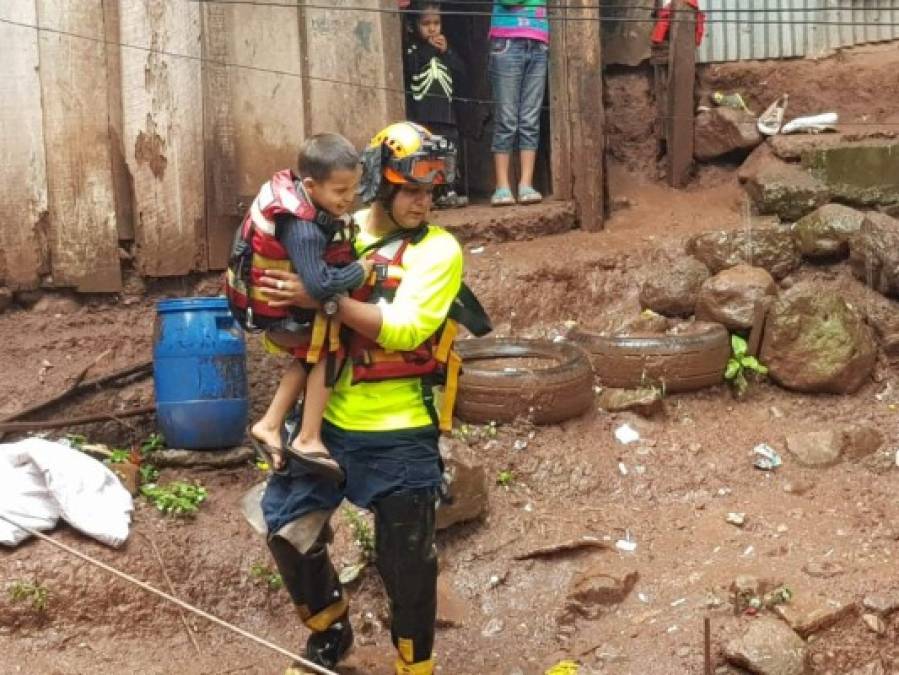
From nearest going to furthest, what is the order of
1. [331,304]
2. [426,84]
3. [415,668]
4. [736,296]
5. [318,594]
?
1. [331,304]
2. [415,668]
3. [318,594]
4. [736,296]
5. [426,84]

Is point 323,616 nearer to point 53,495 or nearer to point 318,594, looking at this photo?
point 318,594

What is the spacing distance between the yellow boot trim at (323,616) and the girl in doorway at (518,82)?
4.13m

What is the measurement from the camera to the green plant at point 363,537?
556 cm

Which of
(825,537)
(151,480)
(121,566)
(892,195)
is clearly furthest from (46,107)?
(892,195)

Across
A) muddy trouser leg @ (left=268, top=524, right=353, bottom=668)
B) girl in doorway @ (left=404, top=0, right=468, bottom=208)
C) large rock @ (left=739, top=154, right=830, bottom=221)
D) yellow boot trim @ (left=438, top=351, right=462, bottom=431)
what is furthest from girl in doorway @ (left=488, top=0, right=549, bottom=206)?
muddy trouser leg @ (left=268, top=524, right=353, bottom=668)

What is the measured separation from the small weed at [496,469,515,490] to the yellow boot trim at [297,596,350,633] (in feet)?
5.46

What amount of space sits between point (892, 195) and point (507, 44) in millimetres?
2609

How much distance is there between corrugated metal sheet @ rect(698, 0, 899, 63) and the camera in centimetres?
895

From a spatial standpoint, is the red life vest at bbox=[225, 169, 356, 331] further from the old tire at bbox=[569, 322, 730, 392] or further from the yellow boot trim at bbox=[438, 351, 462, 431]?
the old tire at bbox=[569, 322, 730, 392]

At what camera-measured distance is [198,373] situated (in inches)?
230

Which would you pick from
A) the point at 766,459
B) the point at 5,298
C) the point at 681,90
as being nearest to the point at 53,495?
the point at 5,298

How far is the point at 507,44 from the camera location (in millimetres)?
8078

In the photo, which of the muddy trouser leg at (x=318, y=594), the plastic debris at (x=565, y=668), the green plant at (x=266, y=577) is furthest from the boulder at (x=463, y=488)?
the muddy trouser leg at (x=318, y=594)

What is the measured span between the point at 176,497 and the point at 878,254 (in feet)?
14.0
